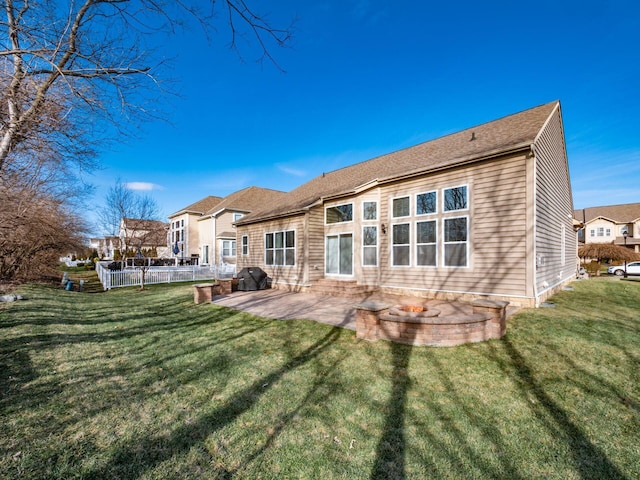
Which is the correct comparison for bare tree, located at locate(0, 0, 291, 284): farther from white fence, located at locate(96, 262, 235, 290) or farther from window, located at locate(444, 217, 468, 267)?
white fence, located at locate(96, 262, 235, 290)

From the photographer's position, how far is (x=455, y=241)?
344 inches

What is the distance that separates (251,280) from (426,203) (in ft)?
25.6

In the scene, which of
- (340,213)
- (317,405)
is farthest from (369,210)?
(317,405)

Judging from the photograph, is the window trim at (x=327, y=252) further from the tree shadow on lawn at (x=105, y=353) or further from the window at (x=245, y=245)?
the window at (x=245, y=245)

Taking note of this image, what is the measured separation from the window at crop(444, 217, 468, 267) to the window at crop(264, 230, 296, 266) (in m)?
6.46

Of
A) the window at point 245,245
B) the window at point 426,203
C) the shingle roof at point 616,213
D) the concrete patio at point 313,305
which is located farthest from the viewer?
the shingle roof at point 616,213

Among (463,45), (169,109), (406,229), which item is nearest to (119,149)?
(169,109)

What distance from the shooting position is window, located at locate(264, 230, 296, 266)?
13211mm

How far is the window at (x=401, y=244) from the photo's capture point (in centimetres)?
994

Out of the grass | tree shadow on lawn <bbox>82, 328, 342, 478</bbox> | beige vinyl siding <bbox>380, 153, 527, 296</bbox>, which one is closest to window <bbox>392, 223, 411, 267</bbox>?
beige vinyl siding <bbox>380, 153, 527, 296</bbox>

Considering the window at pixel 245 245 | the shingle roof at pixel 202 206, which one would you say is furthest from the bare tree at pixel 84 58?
the shingle roof at pixel 202 206

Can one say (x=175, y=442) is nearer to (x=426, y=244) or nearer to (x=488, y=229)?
(x=488, y=229)

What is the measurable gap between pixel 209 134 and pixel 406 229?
47.4ft

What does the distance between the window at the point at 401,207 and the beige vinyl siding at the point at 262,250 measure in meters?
3.99
